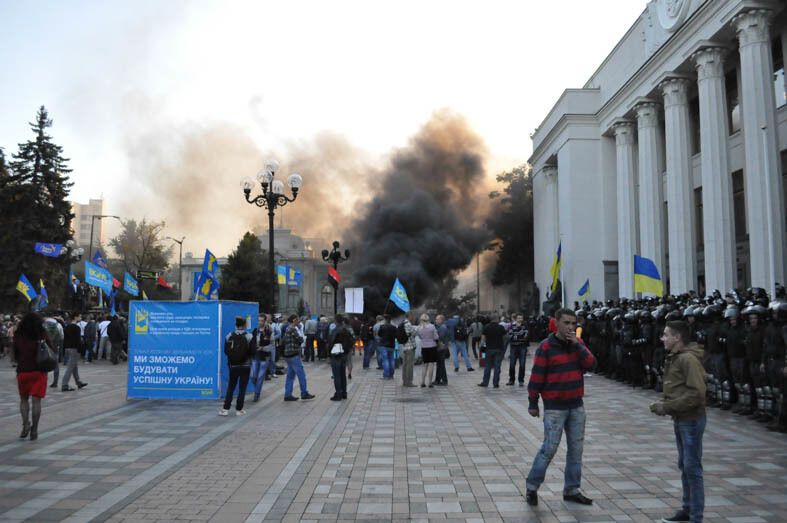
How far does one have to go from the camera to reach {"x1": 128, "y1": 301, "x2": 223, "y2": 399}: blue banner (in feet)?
36.7

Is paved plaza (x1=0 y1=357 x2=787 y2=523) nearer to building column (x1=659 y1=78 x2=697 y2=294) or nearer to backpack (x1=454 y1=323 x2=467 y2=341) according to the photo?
backpack (x1=454 y1=323 x2=467 y2=341)

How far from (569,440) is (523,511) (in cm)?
68

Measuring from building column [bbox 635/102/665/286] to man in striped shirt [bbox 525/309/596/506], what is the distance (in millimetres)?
23112

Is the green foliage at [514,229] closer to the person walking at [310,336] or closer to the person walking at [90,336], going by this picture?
the person walking at [310,336]

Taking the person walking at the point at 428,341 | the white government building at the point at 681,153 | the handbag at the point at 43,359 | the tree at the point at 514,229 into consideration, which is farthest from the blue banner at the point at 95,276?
the tree at the point at 514,229

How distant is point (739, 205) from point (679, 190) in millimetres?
2172

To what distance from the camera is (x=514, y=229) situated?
50062mm

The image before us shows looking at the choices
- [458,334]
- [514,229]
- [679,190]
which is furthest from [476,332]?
[514,229]

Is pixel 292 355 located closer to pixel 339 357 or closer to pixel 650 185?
pixel 339 357

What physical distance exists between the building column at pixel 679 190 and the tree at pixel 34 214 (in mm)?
36566

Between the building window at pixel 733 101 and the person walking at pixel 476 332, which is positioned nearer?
the person walking at pixel 476 332

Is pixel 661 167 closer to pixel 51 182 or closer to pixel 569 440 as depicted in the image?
→ pixel 569 440

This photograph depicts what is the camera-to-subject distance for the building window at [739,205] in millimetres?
22859

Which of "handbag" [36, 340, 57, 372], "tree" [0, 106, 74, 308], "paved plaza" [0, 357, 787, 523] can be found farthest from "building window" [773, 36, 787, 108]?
"tree" [0, 106, 74, 308]
